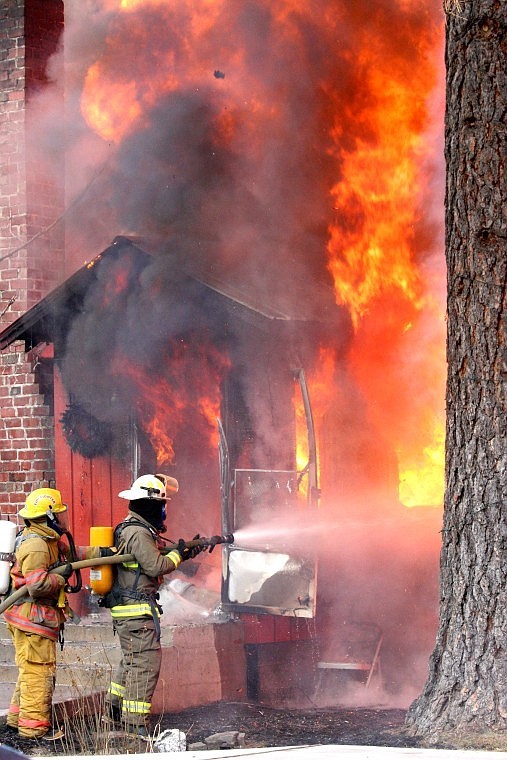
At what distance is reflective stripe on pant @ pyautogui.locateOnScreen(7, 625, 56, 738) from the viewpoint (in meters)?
7.07

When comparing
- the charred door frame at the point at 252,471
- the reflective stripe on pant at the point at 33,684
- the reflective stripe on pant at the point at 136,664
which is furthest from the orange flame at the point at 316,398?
the reflective stripe on pant at the point at 33,684

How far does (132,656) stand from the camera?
735 centimetres

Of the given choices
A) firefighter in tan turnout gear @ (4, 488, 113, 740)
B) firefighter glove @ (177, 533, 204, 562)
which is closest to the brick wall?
firefighter glove @ (177, 533, 204, 562)

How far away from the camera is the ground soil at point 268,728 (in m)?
6.45

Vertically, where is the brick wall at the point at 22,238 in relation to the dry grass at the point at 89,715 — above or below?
above

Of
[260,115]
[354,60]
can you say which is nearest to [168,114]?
[260,115]

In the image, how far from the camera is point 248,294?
9438 mm

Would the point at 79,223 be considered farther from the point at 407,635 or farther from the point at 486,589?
the point at 486,589

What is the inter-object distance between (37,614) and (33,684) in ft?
1.50

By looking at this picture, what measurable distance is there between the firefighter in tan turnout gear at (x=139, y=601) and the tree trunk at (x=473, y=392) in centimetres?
198

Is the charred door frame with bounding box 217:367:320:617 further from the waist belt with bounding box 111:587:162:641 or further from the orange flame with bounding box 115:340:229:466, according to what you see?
the waist belt with bounding box 111:587:162:641

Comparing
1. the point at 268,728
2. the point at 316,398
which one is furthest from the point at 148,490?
the point at 316,398

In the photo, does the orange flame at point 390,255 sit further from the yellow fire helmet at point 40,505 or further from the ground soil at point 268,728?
the yellow fire helmet at point 40,505

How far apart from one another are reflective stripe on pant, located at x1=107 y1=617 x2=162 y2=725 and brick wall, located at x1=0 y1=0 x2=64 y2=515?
11.2 feet
